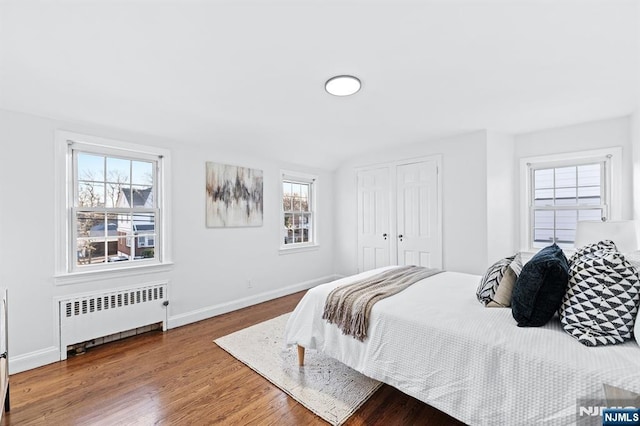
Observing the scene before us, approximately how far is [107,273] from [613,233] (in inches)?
184

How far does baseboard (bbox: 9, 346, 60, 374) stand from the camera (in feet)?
7.72

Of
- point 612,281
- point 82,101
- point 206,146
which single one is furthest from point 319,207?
point 612,281

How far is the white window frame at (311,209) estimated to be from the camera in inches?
179

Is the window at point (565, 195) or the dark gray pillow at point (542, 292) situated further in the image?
the window at point (565, 195)

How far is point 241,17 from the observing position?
68.2 inches

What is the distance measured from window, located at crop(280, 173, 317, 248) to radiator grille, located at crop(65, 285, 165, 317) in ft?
6.21

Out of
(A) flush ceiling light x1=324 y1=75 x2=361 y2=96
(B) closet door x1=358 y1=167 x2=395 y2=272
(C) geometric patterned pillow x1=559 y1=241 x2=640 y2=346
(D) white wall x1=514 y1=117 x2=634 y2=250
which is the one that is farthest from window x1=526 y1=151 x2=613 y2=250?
(A) flush ceiling light x1=324 y1=75 x2=361 y2=96

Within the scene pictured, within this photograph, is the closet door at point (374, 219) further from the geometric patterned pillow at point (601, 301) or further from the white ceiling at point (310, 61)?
the geometric patterned pillow at point (601, 301)

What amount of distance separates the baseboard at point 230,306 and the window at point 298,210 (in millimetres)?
694

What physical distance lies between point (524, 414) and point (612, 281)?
784 millimetres

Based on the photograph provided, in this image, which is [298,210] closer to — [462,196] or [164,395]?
[462,196]

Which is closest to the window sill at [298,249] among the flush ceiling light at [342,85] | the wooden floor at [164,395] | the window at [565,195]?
the wooden floor at [164,395]

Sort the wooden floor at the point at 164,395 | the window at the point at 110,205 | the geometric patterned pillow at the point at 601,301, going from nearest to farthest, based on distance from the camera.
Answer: the geometric patterned pillow at the point at 601,301, the wooden floor at the point at 164,395, the window at the point at 110,205

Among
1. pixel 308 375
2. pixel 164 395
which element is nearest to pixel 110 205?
pixel 164 395
